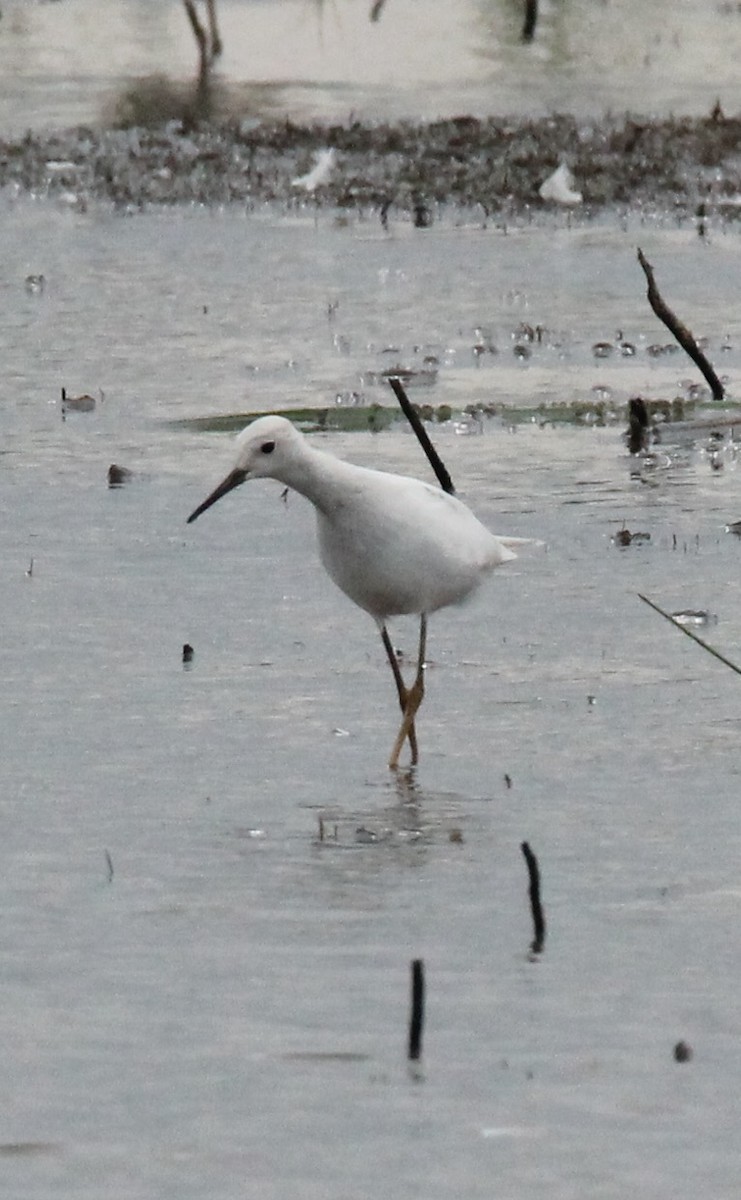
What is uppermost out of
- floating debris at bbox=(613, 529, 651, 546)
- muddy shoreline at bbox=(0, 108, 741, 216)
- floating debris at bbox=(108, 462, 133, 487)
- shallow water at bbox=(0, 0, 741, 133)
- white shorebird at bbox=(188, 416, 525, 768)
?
white shorebird at bbox=(188, 416, 525, 768)

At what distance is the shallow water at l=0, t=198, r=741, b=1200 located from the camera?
16.4ft

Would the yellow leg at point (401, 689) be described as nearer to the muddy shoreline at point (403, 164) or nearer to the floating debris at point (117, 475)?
the floating debris at point (117, 475)

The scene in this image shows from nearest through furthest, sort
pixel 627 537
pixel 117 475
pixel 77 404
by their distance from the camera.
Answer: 1. pixel 627 537
2. pixel 117 475
3. pixel 77 404

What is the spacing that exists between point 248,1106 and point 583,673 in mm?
3641

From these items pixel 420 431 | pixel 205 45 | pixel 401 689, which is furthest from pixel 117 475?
pixel 205 45

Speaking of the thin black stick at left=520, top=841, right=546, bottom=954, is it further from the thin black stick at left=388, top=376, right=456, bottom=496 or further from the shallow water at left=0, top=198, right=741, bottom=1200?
the thin black stick at left=388, top=376, right=456, bottom=496

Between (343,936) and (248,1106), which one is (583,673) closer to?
(343,936)

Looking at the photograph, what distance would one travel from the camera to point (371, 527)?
25.3ft

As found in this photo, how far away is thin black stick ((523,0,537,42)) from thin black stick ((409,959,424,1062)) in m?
28.3

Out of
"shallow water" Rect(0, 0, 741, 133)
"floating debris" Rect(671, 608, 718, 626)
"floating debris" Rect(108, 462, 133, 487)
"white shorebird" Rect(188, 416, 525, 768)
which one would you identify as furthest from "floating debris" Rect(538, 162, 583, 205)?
"white shorebird" Rect(188, 416, 525, 768)

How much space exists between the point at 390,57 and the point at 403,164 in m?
8.05

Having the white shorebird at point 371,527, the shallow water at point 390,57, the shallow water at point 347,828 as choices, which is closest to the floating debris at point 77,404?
the shallow water at point 347,828

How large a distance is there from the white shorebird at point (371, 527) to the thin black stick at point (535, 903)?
1664mm

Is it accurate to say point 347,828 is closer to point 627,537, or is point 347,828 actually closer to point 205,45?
point 627,537
